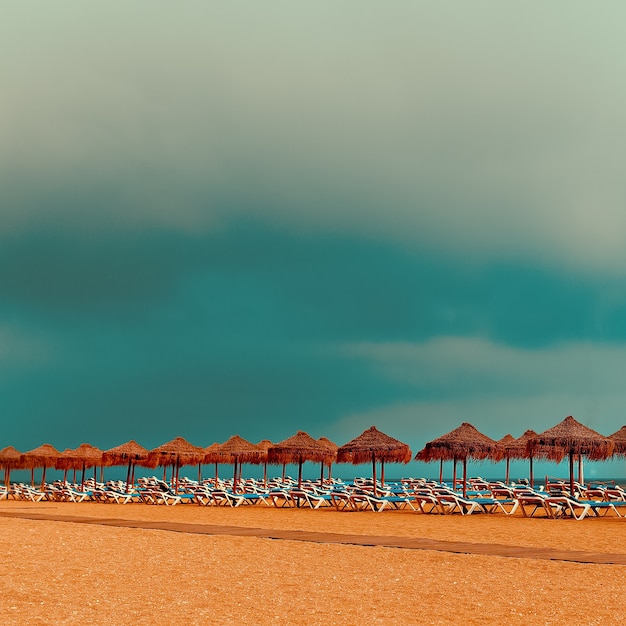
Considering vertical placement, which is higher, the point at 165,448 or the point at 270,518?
the point at 165,448

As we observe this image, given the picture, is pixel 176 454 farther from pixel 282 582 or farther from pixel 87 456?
pixel 282 582

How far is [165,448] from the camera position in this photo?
1144 inches

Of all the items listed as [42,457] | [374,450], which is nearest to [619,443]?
[374,450]

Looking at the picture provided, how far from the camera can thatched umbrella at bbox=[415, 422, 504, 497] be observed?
71.0 ft

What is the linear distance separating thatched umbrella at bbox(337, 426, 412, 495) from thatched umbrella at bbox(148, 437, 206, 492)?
752cm

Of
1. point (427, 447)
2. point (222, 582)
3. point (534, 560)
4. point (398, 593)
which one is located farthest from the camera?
point (427, 447)

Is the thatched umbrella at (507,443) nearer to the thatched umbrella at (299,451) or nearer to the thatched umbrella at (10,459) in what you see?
the thatched umbrella at (299,451)

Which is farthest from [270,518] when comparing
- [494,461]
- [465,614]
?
[465,614]

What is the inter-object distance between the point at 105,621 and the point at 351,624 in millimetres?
1887

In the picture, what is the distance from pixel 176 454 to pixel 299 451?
20.2 ft

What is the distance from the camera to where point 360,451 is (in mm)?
23234

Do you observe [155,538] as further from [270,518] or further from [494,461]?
[494,461]

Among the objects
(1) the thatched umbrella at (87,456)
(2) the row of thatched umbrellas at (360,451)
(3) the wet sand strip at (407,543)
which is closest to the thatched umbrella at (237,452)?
(2) the row of thatched umbrellas at (360,451)

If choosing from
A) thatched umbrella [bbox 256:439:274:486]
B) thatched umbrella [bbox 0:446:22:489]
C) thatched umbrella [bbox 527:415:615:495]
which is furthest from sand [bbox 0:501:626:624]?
thatched umbrella [bbox 0:446:22:489]
